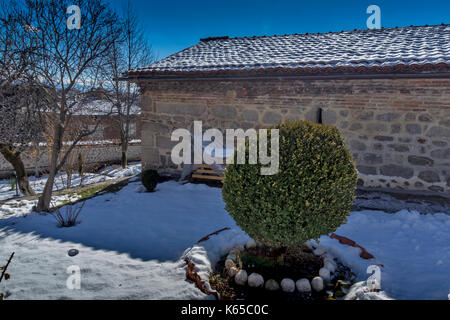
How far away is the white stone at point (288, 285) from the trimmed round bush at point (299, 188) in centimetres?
35

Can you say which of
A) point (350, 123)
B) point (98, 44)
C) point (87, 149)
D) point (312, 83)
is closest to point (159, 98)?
point (98, 44)

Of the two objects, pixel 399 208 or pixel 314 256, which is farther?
pixel 399 208

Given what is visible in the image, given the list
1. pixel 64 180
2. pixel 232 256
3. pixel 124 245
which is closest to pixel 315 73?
pixel 232 256

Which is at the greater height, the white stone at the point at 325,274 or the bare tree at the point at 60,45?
the bare tree at the point at 60,45

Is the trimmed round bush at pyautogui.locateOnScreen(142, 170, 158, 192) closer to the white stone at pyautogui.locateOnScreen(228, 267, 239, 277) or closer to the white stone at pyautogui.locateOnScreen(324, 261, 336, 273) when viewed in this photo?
the white stone at pyautogui.locateOnScreen(228, 267, 239, 277)

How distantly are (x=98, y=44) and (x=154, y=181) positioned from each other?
2991 millimetres

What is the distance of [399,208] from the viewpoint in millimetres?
5238

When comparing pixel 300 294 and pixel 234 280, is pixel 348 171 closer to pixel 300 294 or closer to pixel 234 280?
pixel 300 294

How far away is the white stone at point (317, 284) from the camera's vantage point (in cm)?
279

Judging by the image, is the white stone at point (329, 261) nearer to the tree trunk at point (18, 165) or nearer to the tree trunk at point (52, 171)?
the tree trunk at point (52, 171)

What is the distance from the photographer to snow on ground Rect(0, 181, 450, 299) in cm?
275

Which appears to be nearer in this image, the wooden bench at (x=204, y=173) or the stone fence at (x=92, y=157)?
the wooden bench at (x=204, y=173)

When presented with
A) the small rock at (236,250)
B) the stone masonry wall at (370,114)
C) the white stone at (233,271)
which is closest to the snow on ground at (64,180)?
the stone masonry wall at (370,114)

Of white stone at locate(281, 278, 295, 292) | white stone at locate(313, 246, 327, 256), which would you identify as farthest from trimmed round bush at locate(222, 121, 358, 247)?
white stone at locate(313, 246, 327, 256)
